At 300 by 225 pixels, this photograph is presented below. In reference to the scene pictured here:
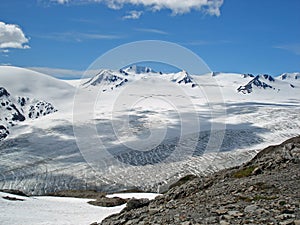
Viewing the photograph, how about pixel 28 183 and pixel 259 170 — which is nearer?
pixel 259 170

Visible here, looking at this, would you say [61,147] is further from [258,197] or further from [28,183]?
[258,197]

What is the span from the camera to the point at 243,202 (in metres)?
16.2

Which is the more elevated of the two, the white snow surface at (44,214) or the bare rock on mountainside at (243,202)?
the bare rock on mountainside at (243,202)

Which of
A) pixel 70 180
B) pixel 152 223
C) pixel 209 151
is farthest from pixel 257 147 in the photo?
pixel 152 223

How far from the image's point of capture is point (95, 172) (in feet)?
429

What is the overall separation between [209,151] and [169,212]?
413ft

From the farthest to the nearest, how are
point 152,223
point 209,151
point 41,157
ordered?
point 41,157 < point 209,151 < point 152,223

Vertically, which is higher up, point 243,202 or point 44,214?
point 243,202

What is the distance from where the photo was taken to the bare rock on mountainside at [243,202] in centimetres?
1365

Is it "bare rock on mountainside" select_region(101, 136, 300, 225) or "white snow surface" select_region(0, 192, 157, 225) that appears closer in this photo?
"bare rock on mountainside" select_region(101, 136, 300, 225)

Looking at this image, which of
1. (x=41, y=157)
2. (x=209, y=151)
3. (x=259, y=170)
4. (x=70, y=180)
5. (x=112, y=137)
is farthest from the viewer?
(x=112, y=137)

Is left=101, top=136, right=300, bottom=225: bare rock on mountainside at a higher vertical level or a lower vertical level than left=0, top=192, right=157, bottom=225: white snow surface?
higher

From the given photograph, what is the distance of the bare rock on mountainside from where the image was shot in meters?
13.6

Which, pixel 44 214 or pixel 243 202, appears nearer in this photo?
pixel 243 202
